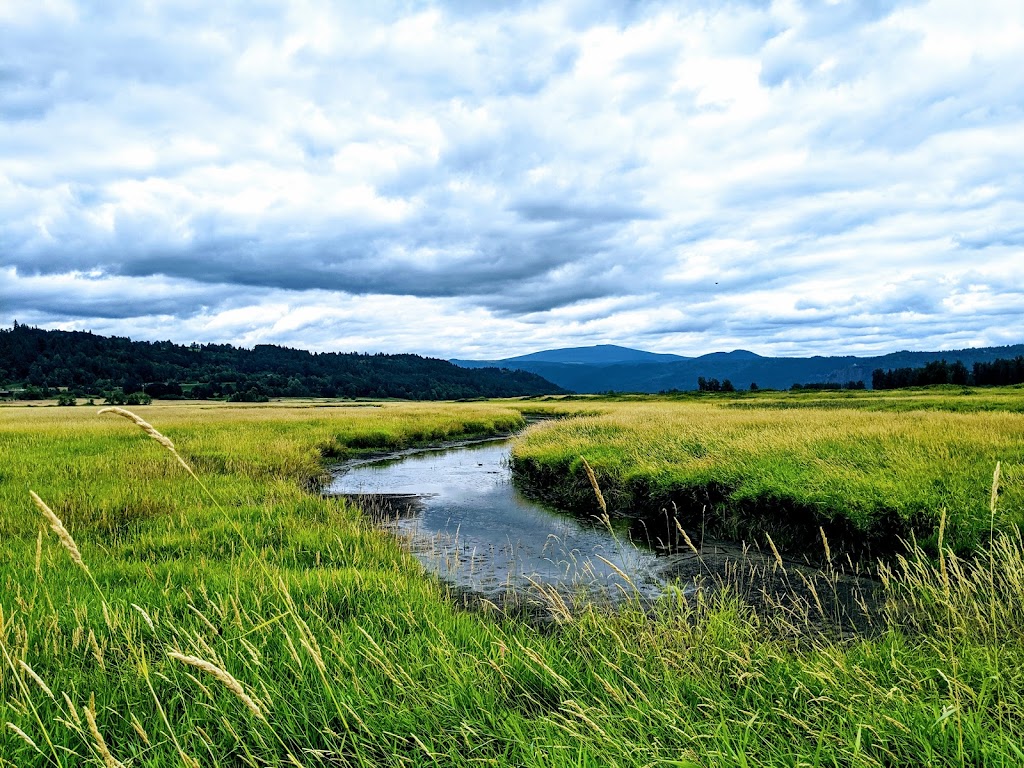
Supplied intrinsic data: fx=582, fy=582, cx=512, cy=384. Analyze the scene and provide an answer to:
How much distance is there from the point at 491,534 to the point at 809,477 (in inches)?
301

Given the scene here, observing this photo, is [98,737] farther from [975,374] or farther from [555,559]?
[975,374]

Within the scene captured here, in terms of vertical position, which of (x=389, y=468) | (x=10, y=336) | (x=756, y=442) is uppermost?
(x=10, y=336)

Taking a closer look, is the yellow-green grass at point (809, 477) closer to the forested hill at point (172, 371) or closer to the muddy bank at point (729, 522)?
the muddy bank at point (729, 522)

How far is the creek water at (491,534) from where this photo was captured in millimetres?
9688

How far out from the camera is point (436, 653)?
16.9 feet

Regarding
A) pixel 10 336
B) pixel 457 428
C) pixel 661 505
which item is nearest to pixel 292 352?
pixel 10 336

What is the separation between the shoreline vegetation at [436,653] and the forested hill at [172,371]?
111427mm

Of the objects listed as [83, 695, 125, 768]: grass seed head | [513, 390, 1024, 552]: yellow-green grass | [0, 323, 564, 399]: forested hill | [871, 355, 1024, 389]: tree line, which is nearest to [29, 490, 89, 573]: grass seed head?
[83, 695, 125, 768]: grass seed head

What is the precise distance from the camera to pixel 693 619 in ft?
24.2

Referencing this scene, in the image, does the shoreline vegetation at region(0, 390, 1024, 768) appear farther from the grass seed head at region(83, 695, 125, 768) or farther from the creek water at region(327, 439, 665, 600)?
the creek water at region(327, 439, 665, 600)

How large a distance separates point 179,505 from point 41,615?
7.38 m

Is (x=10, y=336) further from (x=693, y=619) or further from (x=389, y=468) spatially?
(x=693, y=619)

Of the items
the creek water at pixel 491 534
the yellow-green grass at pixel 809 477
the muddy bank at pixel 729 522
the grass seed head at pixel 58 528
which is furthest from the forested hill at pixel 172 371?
the grass seed head at pixel 58 528

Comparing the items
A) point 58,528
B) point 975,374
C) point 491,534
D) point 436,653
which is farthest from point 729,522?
point 975,374
